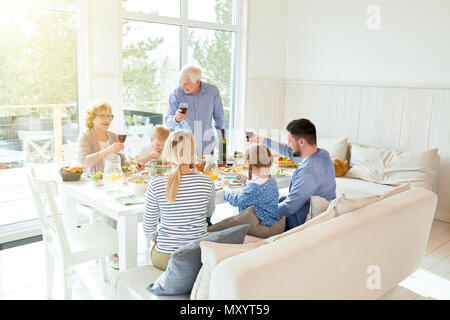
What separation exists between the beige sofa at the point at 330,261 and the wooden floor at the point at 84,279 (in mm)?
352

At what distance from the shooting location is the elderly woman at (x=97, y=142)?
10.7 ft

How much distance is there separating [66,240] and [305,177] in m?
1.41

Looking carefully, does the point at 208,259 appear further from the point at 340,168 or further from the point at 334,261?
the point at 340,168

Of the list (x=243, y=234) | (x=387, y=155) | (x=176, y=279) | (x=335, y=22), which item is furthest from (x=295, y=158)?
(x=335, y=22)

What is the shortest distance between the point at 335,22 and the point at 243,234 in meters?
3.92

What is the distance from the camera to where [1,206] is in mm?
4316

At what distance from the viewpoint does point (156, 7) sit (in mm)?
4816

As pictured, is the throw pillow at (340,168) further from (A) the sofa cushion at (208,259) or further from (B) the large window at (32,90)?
(A) the sofa cushion at (208,259)

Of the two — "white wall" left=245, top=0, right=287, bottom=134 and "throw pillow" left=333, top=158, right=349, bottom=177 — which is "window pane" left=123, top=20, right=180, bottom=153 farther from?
"throw pillow" left=333, top=158, right=349, bottom=177

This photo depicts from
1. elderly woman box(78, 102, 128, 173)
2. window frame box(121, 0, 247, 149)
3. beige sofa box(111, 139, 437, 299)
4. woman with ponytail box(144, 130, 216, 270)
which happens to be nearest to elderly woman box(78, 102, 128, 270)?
elderly woman box(78, 102, 128, 173)

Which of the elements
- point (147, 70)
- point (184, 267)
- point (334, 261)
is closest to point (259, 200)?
point (334, 261)

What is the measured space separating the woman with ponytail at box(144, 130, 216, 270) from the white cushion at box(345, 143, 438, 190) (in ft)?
8.82
